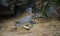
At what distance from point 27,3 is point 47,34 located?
2.36m

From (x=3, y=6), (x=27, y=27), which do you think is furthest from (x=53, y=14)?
(x=3, y=6)

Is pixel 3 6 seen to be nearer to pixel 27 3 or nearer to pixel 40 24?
pixel 27 3

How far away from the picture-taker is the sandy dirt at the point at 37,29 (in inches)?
145

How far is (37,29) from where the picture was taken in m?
3.98

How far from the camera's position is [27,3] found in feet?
18.3

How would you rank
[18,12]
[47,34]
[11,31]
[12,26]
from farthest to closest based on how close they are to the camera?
[18,12] → [12,26] → [11,31] → [47,34]

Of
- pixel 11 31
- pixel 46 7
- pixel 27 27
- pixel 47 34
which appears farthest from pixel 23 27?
pixel 46 7

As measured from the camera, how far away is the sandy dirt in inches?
145

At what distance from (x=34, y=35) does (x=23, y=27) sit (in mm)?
707

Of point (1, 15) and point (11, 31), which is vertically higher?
point (1, 15)

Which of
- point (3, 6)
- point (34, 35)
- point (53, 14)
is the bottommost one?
point (34, 35)

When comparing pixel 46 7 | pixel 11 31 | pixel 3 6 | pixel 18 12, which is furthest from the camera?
pixel 18 12

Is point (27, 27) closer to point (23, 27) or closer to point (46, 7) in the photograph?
point (23, 27)

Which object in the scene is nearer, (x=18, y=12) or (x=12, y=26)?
(x=12, y=26)
